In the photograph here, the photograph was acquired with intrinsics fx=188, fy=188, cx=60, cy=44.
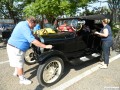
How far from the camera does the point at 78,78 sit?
17.4ft

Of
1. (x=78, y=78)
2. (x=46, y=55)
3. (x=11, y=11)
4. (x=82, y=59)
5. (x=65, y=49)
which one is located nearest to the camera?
(x=46, y=55)

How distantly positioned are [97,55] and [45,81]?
265cm

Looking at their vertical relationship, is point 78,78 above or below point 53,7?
below

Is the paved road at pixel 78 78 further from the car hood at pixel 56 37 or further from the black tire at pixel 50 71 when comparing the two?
the car hood at pixel 56 37

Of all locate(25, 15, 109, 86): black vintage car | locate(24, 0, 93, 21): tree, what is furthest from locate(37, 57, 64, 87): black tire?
locate(24, 0, 93, 21): tree

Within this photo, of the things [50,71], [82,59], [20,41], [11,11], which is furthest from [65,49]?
[11,11]

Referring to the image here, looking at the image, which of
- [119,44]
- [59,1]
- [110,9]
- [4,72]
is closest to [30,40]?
[4,72]

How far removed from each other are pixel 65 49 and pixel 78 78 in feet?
3.11

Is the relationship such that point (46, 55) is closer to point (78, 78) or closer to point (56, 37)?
point (56, 37)

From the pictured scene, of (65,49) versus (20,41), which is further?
(65,49)

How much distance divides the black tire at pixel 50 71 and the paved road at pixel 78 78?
0.15m

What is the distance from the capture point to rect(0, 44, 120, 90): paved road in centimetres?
472

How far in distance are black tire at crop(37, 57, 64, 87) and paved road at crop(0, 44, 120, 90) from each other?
152mm

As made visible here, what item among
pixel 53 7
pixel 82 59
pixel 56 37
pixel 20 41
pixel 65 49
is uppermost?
pixel 53 7
